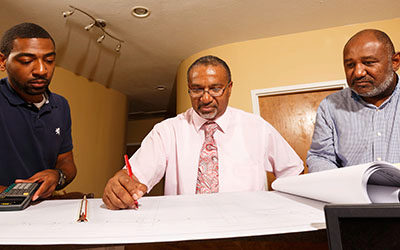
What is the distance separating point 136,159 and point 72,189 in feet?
10.5

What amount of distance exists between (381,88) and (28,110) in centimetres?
158

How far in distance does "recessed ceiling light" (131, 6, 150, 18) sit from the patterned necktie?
179cm

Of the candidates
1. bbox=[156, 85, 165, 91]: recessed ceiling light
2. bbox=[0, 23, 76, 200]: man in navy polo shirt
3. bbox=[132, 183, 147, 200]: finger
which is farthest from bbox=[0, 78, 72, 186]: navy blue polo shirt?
bbox=[156, 85, 165, 91]: recessed ceiling light

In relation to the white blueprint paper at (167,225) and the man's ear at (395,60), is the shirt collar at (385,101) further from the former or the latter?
the white blueprint paper at (167,225)

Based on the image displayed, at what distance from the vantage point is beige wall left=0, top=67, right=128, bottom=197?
12.7 feet

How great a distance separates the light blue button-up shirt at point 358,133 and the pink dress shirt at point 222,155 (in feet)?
0.50

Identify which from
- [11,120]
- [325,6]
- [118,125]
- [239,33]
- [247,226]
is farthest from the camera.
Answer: [118,125]

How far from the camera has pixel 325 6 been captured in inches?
100

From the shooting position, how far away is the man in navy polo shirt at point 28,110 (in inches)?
39.2

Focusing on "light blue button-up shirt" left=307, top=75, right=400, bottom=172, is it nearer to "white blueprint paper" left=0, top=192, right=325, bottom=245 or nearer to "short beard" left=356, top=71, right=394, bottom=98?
"short beard" left=356, top=71, right=394, bottom=98

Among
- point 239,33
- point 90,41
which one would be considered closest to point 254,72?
point 239,33

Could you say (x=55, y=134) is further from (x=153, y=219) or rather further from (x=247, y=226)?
(x=247, y=226)

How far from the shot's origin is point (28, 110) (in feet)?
Result: 3.59

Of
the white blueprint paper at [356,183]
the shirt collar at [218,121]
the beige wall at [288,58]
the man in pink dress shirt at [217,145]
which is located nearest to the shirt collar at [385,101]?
the man in pink dress shirt at [217,145]
